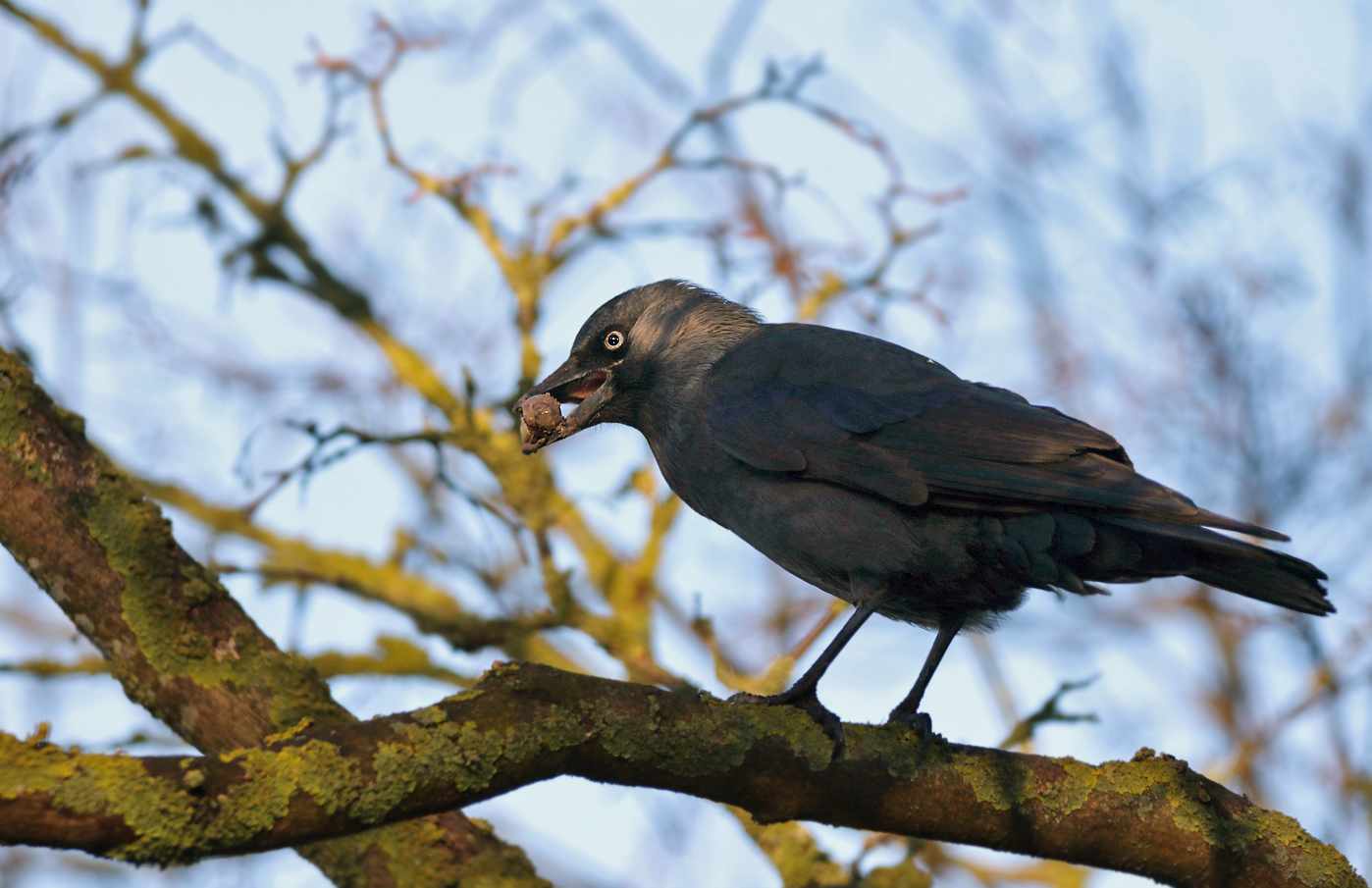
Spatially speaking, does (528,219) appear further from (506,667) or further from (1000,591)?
(506,667)

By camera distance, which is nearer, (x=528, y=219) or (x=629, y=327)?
(x=629, y=327)

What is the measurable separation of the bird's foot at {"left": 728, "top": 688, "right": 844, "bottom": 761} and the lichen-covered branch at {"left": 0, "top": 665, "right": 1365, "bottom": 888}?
3 centimetres

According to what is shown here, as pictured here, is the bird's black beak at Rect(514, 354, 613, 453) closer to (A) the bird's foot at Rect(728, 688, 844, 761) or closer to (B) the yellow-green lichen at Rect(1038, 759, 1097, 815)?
(A) the bird's foot at Rect(728, 688, 844, 761)

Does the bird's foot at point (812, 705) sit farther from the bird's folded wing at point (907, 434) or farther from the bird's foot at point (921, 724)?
the bird's folded wing at point (907, 434)

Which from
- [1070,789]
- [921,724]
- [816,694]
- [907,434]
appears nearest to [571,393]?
[907,434]

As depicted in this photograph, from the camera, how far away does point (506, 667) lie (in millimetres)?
3057

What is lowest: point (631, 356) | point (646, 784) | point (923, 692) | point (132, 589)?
point (646, 784)

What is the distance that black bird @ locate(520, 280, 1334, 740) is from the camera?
164 inches

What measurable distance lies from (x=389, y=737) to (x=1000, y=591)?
2.32m

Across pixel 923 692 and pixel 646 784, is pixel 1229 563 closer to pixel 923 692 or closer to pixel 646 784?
pixel 923 692

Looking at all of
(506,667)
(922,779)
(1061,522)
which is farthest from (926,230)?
(506,667)

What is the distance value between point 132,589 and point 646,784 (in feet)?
5.17

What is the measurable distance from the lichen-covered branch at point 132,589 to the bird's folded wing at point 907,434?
5.71 ft

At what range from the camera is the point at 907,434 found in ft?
14.8
